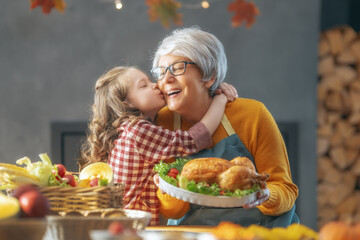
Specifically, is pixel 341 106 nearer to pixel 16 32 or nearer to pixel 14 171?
pixel 16 32

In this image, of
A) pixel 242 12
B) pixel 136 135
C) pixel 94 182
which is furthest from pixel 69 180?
pixel 242 12

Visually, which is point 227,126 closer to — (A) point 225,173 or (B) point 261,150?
(B) point 261,150

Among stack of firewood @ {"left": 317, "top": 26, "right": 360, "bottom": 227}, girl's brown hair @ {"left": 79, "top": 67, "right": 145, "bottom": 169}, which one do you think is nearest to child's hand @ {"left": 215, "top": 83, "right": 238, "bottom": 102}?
girl's brown hair @ {"left": 79, "top": 67, "right": 145, "bottom": 169}

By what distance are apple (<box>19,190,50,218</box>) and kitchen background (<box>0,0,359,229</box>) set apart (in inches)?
101

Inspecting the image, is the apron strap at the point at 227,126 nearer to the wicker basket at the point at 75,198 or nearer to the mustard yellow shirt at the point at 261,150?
the mustard yellow shirt at the point at 261,150

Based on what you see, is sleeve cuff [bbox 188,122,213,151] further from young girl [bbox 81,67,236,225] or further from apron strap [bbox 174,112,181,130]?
apron strap [bbox 174,112,181,130]

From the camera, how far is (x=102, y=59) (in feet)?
12.6

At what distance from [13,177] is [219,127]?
99cm

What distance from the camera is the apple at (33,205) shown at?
48.4 inches

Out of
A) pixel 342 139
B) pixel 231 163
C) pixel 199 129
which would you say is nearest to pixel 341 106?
pixel 342 139

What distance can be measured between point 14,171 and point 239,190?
0.76 m

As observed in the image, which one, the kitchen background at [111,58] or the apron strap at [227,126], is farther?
the kitchen background at [111,58]

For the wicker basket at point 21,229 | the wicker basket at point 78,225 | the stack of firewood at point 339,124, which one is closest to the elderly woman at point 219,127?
the wicker basket at point 78,225

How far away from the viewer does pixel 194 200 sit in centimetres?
159
